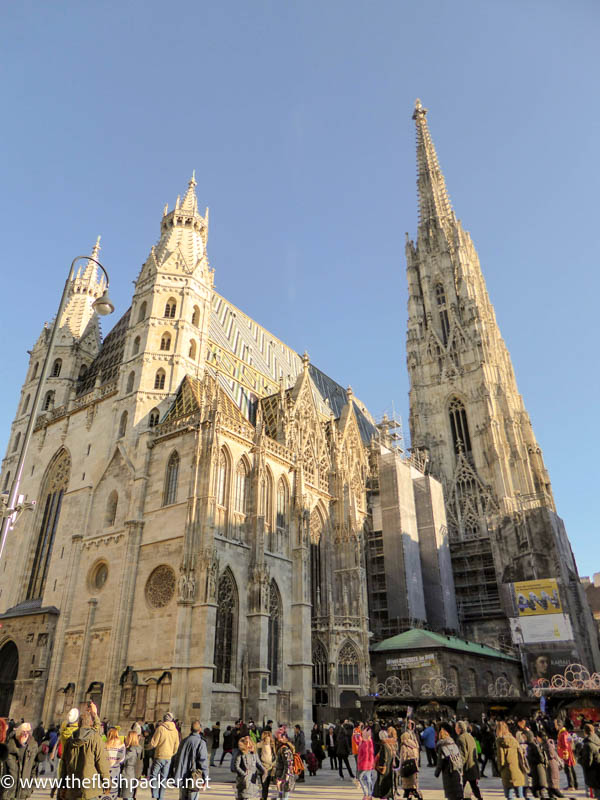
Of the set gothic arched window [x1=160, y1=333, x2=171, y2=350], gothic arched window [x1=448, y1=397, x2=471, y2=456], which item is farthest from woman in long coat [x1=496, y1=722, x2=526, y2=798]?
gothic arched window [x1=448, y1=397, x2=471, y2=456]

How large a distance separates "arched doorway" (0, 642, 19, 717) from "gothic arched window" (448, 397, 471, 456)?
128ft

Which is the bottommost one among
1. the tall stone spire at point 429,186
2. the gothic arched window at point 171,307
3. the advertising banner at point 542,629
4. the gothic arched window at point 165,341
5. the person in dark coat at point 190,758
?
the person in dark coat at point 190,758

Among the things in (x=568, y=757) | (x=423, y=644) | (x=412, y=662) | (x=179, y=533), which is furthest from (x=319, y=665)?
(x=568, y=757)

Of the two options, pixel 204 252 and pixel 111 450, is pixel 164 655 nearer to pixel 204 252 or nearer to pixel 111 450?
pixel 111 450

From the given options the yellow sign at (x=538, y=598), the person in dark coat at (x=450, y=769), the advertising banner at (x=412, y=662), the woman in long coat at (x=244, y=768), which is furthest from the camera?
the yellow sign at (x=538, y=598)

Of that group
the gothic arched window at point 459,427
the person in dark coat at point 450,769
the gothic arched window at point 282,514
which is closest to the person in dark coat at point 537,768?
the person in dark coat at point 450,769

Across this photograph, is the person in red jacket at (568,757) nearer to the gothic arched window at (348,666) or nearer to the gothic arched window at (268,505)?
the gothic arched window at (268,505)

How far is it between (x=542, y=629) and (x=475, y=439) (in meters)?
17.7

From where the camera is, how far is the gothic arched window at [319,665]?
3444cm

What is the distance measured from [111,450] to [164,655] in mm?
12725

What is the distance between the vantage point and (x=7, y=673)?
33.1 metres

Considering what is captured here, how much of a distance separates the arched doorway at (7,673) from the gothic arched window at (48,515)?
125 inches

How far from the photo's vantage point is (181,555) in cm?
2908

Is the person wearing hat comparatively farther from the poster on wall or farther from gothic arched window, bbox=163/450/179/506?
the poster on wall
